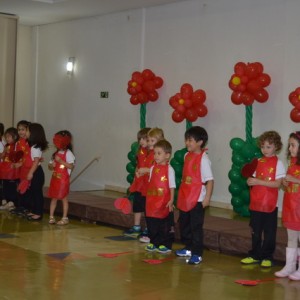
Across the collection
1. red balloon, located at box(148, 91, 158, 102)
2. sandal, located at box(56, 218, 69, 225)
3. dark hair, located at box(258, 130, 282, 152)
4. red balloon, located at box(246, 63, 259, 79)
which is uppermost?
red balloon, located at box(246, 63, 259, 79)

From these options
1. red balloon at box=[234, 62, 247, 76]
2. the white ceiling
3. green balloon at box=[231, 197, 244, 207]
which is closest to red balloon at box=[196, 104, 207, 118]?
red balloon at box=[234, 62, 247, 76]

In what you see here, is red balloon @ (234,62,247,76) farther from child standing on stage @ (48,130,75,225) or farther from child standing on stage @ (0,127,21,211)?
child standing on stage @ (0,127,21,211)

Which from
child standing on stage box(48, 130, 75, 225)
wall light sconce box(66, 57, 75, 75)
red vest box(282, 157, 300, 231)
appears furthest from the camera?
wall light sconce box(66, 57, 75, 75)

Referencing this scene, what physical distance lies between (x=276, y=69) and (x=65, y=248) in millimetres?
4021

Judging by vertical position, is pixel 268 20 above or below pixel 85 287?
above

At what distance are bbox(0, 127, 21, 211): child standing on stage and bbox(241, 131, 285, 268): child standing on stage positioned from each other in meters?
4.36

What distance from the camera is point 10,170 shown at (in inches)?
387

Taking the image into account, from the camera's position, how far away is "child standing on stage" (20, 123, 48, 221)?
9.02m

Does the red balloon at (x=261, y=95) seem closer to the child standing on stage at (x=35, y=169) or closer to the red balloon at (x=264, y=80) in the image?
the red balloon at (x=264, y=80)

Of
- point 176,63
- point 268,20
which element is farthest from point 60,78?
point 268,20

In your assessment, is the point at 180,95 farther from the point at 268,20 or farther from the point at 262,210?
the point at 262,210

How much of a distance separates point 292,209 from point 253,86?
3.07 m

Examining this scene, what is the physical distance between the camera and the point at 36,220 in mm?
9180

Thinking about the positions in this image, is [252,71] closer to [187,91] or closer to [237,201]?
[187,91]
